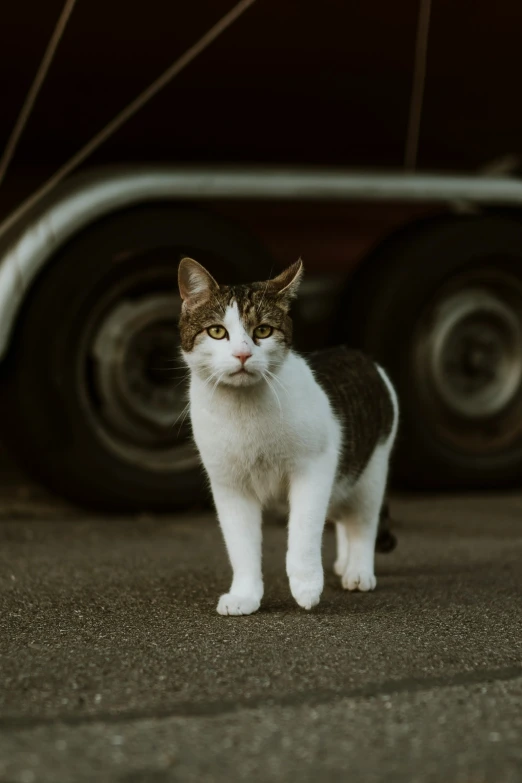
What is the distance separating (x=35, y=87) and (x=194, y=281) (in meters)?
1.71

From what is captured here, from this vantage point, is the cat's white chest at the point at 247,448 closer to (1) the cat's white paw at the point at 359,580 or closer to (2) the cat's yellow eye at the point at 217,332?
(2) the cat's yellow eye at the point at 217,332

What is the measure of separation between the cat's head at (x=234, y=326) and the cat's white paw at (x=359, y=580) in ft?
2.14

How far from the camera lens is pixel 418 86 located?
14.1 feet

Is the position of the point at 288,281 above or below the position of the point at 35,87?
below

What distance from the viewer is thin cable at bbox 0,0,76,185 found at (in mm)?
3541

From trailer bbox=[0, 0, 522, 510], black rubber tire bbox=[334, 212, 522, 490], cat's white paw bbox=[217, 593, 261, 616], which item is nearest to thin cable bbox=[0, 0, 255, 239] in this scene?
trailer bbox=[0, 0, 522, 510]

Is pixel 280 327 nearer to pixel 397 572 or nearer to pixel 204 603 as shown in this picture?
pixel 204 603

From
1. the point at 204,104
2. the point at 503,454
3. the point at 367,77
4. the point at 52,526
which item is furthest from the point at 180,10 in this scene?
the point at 503,454

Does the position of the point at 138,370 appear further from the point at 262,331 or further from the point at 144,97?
the point at 262,331

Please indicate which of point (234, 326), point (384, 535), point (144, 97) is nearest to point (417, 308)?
point (144, 97)

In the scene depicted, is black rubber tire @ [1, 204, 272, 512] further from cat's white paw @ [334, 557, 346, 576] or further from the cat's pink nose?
the cat's pink nose

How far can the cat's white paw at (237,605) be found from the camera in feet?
7.83

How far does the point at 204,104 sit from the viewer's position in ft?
13.6

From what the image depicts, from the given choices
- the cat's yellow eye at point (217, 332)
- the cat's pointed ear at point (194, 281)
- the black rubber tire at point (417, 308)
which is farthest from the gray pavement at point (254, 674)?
the black rubber tire at point (417, 308)
